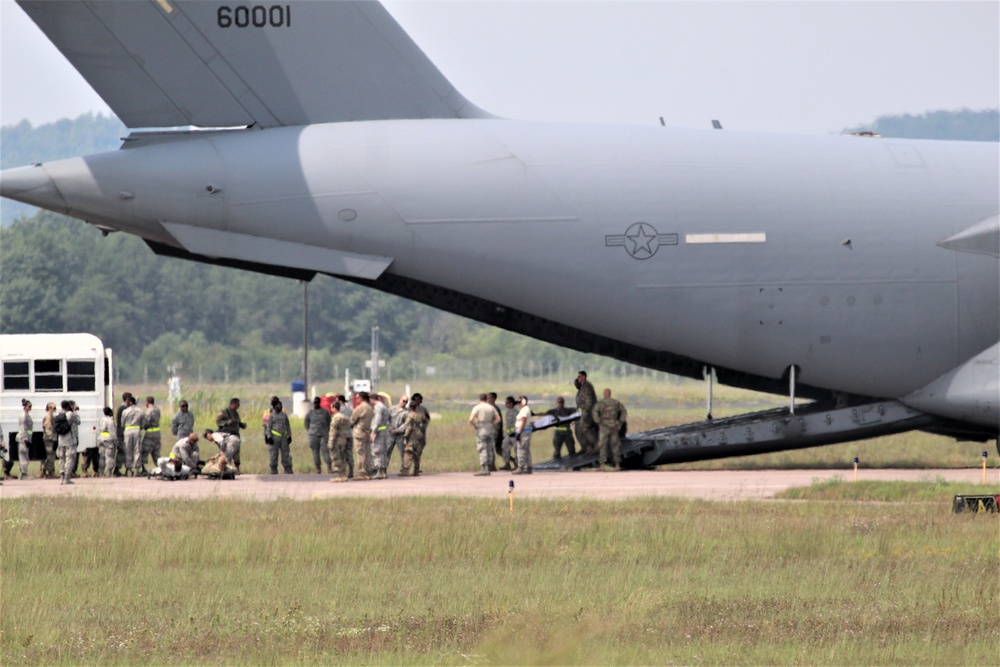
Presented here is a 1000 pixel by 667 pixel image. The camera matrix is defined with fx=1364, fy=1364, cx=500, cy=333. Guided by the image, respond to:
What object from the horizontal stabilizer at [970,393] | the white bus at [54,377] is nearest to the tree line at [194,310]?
the white bus at [54,377]

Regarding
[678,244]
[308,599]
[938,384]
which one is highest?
[678,244]

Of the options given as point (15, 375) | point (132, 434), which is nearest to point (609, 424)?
point (132, 434)

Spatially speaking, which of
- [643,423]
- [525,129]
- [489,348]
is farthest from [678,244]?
[489,348]

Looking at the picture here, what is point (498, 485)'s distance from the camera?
77.7 ft

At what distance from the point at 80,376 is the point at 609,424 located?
11855 mm

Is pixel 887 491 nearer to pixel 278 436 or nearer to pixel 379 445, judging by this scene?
pixel 379 445

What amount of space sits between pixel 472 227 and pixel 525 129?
2.21m

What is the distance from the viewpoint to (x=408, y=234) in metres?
23.2

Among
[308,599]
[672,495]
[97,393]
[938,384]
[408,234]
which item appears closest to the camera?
[308,599]

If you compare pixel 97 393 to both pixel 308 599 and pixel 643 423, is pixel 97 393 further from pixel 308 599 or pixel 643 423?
pixel 643 423

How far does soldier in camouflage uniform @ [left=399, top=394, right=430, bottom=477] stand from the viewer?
25.7 meters

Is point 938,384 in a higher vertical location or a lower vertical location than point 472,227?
lower

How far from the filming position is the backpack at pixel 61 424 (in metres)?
24.9

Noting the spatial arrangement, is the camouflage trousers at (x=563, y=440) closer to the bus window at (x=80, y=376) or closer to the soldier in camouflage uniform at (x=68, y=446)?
the soldier in camouflage uniform at (x=68, y=446)
